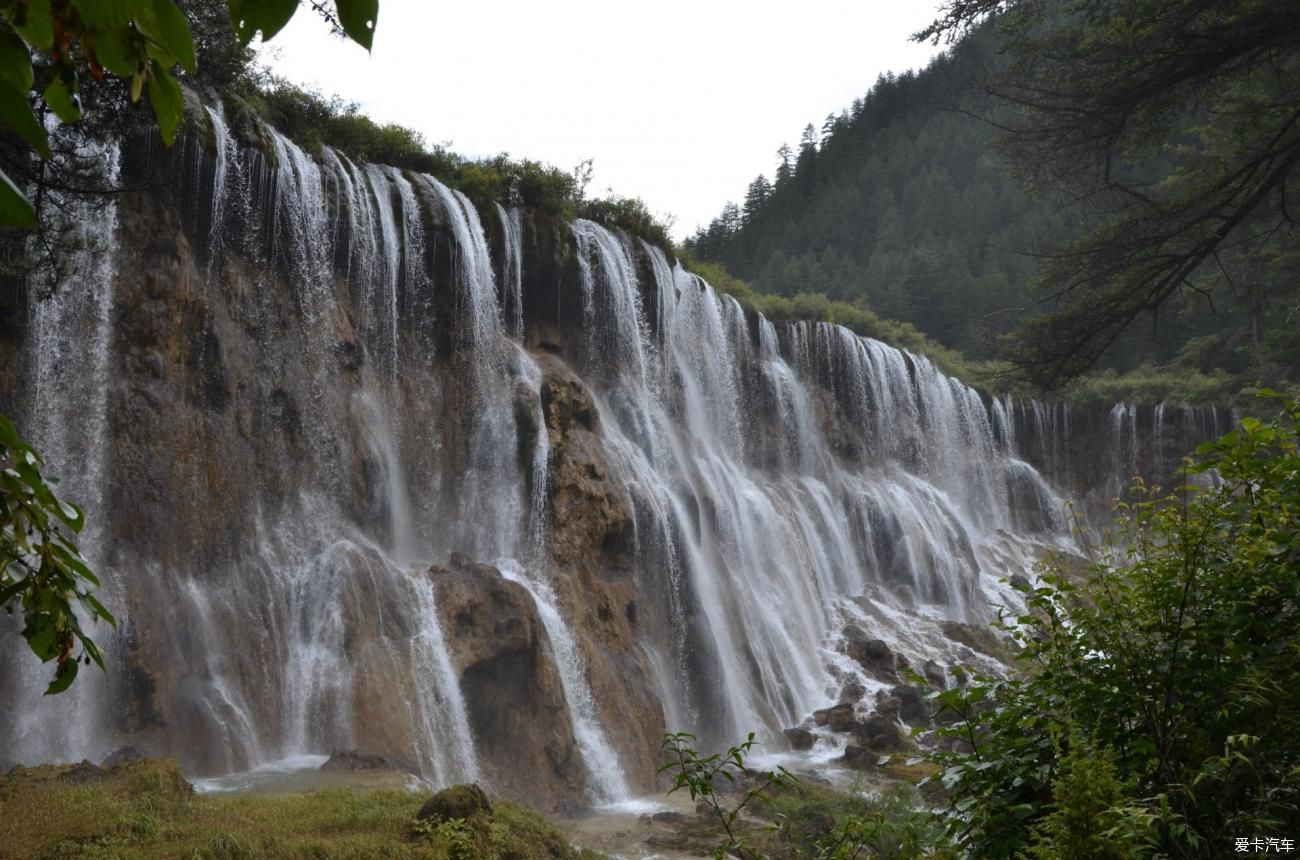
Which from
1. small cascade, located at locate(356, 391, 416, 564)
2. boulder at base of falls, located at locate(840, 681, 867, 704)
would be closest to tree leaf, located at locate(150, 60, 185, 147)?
small cascade, located at locate(356, 391, 416, 564)

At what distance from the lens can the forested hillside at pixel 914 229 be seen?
53.9 m

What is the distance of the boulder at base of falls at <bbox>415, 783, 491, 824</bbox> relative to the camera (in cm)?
815

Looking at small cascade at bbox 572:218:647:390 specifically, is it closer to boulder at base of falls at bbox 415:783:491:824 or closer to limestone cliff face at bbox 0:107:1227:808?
limestone cliff face at bbox 0:107:1227:808

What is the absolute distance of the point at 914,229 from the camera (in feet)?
233

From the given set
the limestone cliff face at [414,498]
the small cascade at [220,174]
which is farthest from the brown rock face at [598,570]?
the small cascade at [220,174]

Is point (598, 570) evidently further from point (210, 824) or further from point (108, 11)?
point (108, 11)

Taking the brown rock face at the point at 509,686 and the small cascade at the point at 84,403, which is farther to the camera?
the brown rock face at the point at 509,686

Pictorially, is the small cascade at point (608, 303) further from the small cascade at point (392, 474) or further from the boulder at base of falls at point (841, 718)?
the boulder at base of falls at point (841, 718)

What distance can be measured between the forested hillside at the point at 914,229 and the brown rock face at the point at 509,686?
3069cm

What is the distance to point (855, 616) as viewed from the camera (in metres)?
25.1

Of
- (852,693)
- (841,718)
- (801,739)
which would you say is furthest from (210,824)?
(852,693)

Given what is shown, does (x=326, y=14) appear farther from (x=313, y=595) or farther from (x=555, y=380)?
(x=555, y=380)

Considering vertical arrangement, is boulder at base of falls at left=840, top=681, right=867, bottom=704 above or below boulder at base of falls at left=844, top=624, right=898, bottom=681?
below

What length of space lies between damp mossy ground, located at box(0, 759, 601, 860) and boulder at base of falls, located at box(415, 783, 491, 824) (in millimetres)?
120
